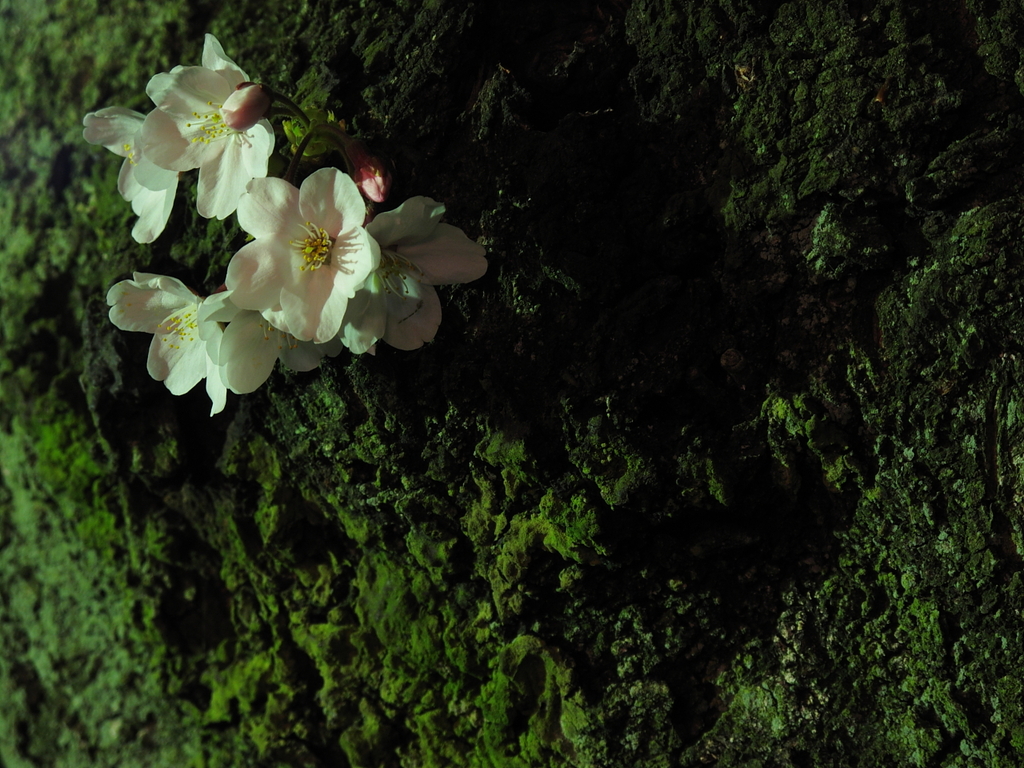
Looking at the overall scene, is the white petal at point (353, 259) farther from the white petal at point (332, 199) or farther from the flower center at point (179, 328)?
the flower center at point (179, 328)

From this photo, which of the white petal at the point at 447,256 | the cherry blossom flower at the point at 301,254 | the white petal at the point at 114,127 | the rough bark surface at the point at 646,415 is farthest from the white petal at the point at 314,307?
the white petal at the point at 114,127

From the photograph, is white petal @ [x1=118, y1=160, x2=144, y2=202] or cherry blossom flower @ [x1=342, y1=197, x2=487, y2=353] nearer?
cherry blossom flower @ [x1=342, y1=197, x2=487, y2=353]

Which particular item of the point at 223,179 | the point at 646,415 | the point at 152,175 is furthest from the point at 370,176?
the point at 646,415

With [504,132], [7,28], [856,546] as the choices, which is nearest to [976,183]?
[856,546]

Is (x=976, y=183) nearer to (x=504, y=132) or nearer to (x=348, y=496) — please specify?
(x=504, y=132)

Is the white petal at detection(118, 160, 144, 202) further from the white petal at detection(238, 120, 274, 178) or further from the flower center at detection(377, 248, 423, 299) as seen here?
the flower center at detection(377, 248, 423, 299)

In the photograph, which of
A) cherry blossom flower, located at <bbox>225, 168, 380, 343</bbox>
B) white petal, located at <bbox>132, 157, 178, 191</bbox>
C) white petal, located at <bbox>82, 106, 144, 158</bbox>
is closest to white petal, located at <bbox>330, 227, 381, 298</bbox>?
cherry blossom flower, located at <bbox>225, 168, 380, 343</bbox>
